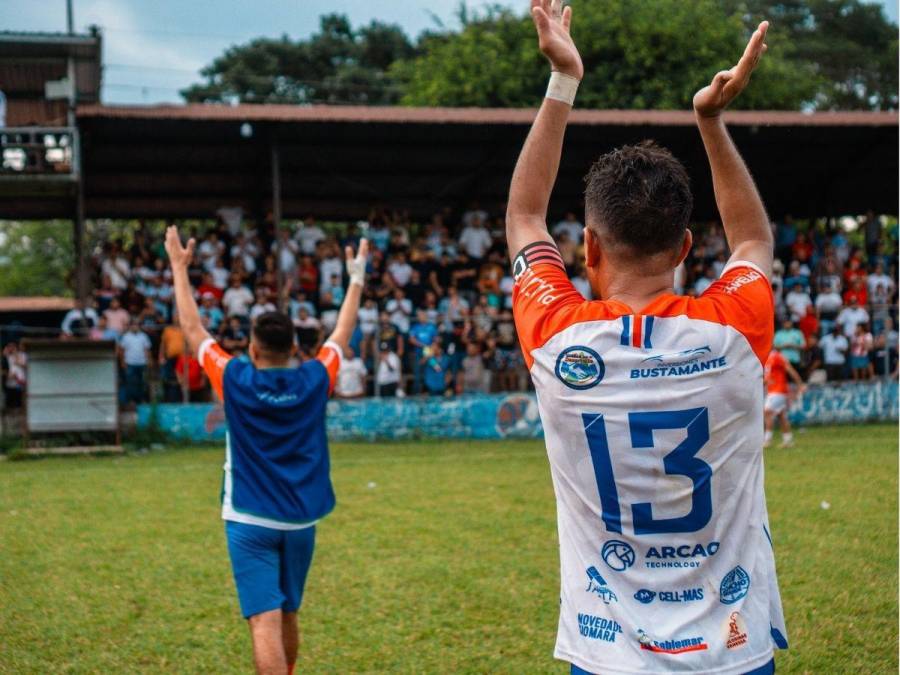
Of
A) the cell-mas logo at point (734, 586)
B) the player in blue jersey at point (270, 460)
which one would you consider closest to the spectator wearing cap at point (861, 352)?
the player in blue jersey at point (270, 460)

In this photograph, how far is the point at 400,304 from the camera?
19.6 m

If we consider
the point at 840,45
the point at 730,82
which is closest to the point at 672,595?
the point at 730,82

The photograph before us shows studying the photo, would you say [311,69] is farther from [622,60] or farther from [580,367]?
[580,367]

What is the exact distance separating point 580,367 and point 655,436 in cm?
23

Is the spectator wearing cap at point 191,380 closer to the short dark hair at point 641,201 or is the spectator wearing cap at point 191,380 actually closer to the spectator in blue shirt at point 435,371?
the spectator in blue shirt at point 435,371

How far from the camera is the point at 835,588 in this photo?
6945 mm

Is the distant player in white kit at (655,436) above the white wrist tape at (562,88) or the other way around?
the other way around

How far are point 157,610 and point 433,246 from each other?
15532mm

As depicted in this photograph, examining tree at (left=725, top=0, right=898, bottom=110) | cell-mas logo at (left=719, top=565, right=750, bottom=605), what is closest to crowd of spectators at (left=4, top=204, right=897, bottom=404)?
cell-mas logo at (left=719, top=565, right=750, bottom=605)

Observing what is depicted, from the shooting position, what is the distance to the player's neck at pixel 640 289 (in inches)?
90.0

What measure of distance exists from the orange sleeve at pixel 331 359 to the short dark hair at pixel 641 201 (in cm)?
284

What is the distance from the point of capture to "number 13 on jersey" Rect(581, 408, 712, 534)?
2.20m

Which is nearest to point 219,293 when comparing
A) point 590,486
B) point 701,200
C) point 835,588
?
point 701,200

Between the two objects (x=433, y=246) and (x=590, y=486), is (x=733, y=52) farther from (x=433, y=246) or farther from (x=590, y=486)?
(x=590, y=486)
